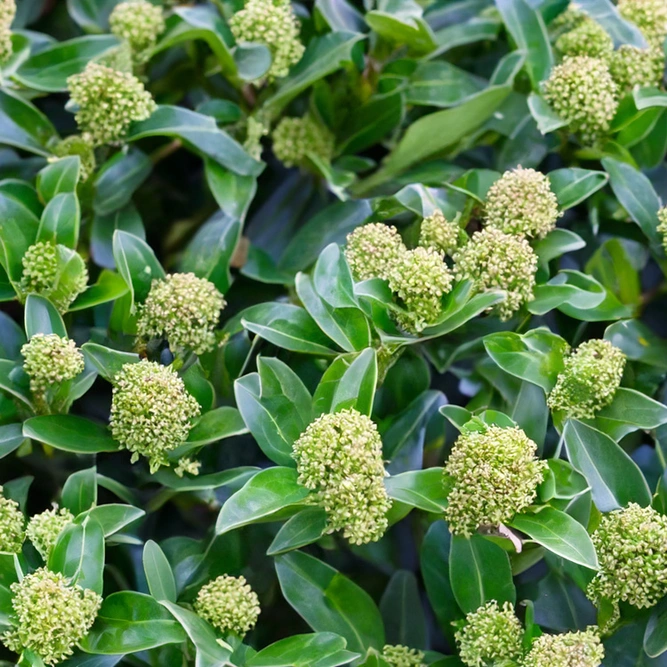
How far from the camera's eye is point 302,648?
90 centimetres

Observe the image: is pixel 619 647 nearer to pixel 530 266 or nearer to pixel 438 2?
pixel 530 266

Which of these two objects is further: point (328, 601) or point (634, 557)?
point (328, 601)

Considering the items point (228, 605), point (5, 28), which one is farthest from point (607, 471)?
point (5, 28)

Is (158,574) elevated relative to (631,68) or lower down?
lower down

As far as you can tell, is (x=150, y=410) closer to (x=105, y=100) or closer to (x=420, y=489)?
(x=420, y=489)

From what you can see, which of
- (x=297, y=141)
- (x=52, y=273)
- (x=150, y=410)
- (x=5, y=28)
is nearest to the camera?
(x=150, y=410)

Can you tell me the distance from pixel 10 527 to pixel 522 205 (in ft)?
2.10

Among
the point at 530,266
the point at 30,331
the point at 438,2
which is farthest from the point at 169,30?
the point at 530,266

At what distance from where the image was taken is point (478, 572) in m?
0.97

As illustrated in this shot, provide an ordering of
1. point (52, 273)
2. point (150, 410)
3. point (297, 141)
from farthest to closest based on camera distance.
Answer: point (297, 141) → point (52, 273) → point (150, 410)

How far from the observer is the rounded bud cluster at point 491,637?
2.95 feet

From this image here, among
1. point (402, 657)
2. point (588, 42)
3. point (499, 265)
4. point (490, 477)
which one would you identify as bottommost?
point (402, 657)

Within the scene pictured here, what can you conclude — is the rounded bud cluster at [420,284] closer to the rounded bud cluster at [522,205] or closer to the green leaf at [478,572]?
the rounded bud cluster at [522,205]

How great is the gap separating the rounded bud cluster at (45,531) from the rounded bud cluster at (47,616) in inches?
1.8
